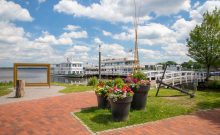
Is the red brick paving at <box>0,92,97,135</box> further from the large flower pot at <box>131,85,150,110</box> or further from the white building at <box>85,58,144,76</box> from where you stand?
the white building at <box>85,58,144,76</box>

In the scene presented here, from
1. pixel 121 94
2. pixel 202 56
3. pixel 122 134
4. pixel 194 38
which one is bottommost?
pixel 122 134

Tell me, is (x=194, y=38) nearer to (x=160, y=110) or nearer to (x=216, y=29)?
(x=216, y=29)

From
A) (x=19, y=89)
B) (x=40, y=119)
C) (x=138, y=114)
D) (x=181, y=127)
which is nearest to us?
(x=181, y=127)

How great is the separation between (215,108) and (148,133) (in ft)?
15.3

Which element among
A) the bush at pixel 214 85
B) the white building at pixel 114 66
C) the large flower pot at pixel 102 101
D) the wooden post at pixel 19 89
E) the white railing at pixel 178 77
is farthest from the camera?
the white building at pixel 114 66

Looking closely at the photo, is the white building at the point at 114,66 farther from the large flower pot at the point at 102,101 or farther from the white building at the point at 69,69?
the large flower pot at the point at 102,101

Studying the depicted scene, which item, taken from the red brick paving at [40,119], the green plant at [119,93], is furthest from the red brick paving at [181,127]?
the red brick paving at [40,119]

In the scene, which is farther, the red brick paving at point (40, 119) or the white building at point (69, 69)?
the white building at point (69, 69)

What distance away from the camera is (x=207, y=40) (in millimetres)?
25422

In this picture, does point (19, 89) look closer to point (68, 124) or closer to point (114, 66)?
point (68, 124)

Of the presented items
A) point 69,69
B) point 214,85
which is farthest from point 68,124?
point 69,69

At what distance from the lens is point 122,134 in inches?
237

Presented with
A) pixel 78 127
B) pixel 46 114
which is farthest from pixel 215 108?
pixel 46 114

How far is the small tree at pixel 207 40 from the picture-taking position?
992 inches
